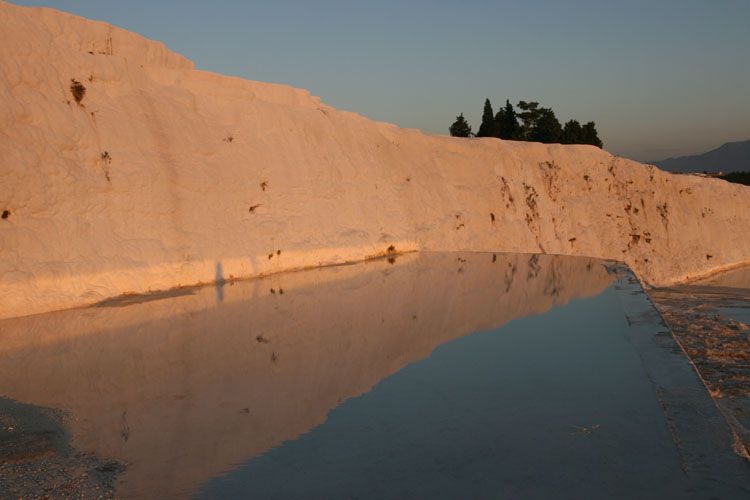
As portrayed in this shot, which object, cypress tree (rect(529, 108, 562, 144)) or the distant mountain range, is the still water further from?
the distant mountain range

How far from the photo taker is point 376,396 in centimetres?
607

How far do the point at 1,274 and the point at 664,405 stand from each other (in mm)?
8067

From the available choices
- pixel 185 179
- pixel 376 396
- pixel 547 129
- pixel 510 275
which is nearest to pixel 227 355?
pixel 376 396

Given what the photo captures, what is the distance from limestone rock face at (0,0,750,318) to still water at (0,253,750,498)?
113 cm

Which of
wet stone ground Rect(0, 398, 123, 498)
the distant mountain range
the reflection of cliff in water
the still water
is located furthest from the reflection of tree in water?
the distant mountain range

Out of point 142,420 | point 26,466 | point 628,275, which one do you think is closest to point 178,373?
point 142,420

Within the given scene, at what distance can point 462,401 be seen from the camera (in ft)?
19.2

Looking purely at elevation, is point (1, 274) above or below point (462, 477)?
above

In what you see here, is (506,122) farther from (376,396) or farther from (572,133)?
(376,396)

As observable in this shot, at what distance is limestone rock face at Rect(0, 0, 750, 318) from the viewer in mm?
10555

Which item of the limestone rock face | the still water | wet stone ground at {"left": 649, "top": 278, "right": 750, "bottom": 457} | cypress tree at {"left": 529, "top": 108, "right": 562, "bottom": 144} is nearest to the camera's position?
the still water

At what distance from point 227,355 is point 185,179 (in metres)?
6.29

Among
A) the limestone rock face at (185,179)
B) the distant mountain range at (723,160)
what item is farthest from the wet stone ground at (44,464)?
the distant mountain range at (723,160)

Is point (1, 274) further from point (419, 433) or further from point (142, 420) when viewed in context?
point (419, 433)
